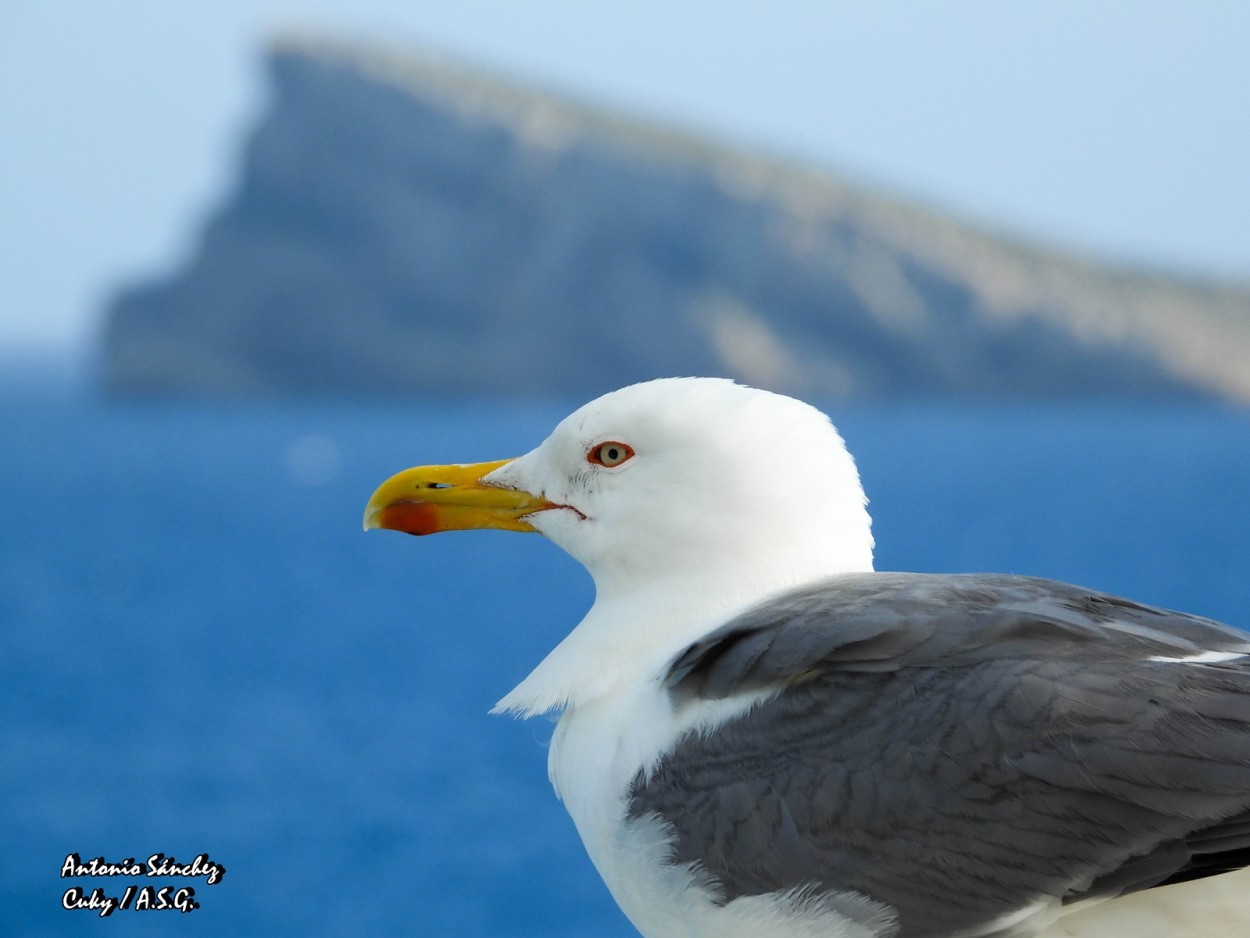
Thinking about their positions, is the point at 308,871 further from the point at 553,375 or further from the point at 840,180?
the point at 840,180

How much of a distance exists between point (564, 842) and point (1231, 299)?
2830 inches

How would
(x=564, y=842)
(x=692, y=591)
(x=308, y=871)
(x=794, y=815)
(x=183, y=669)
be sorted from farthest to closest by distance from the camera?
(x=183, y=669) → (x=564, y=842) → (x=308, y=871) → (x=692, y=591) → (x=794, y=815)

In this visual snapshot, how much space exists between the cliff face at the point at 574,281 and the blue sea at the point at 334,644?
15.0 feet

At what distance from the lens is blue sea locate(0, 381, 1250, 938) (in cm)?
1781

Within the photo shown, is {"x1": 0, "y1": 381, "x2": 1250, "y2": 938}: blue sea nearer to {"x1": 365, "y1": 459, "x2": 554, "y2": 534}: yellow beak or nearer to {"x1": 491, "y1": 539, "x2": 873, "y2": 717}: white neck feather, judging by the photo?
{"x1": 491, "y1": 539, "x2": 873, "y2": 717}: white neck feather

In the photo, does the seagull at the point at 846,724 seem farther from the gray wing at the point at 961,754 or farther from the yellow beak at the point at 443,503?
the yellow beak at the point at 443,503

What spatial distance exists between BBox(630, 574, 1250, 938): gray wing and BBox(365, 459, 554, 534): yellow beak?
0.73 meters

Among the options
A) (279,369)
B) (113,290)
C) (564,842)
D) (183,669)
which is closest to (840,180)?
(279,369)

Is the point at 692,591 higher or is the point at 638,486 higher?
the point at 638,486

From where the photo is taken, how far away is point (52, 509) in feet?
194

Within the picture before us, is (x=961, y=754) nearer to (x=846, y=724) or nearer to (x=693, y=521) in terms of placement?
(x=846, y=724)

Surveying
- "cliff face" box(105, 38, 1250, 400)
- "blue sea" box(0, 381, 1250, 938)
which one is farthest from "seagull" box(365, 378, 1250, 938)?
"cliff face" box(105, 38, 1250, 400)

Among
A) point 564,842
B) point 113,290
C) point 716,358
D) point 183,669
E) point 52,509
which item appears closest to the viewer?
point 564,842

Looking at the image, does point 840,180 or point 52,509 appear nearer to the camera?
point 52,509
